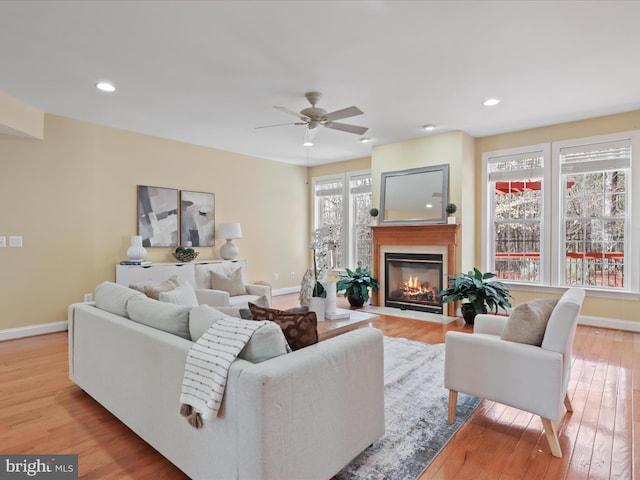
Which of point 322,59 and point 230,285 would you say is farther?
point 230,285

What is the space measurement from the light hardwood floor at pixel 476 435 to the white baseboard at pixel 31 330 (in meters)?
1.11

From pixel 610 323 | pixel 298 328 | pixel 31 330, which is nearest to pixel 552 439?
pixel 298 328

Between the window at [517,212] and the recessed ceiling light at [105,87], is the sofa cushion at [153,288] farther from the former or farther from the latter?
the window at [517,212]

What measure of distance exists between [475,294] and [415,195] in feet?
5.82

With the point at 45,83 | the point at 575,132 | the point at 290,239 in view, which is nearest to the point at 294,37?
the point at 45,83

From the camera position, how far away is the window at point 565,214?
174 inches

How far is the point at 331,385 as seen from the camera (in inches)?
63.1

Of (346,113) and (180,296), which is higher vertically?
(346,113)

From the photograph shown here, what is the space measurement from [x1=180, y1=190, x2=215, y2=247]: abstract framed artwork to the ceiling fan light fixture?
4.24 metres

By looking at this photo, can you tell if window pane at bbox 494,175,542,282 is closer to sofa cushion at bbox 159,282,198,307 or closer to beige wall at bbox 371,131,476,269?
beige wall at bbox 371,131,476,269

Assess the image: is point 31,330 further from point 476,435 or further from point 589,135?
point 589,135

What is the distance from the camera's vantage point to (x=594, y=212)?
4.59 meters

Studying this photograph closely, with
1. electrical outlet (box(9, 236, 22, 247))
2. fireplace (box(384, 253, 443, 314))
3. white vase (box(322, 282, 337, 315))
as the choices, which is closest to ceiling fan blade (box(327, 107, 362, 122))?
white vase (box(322, 282, 337, 315))

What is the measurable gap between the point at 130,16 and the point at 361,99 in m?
2.28
